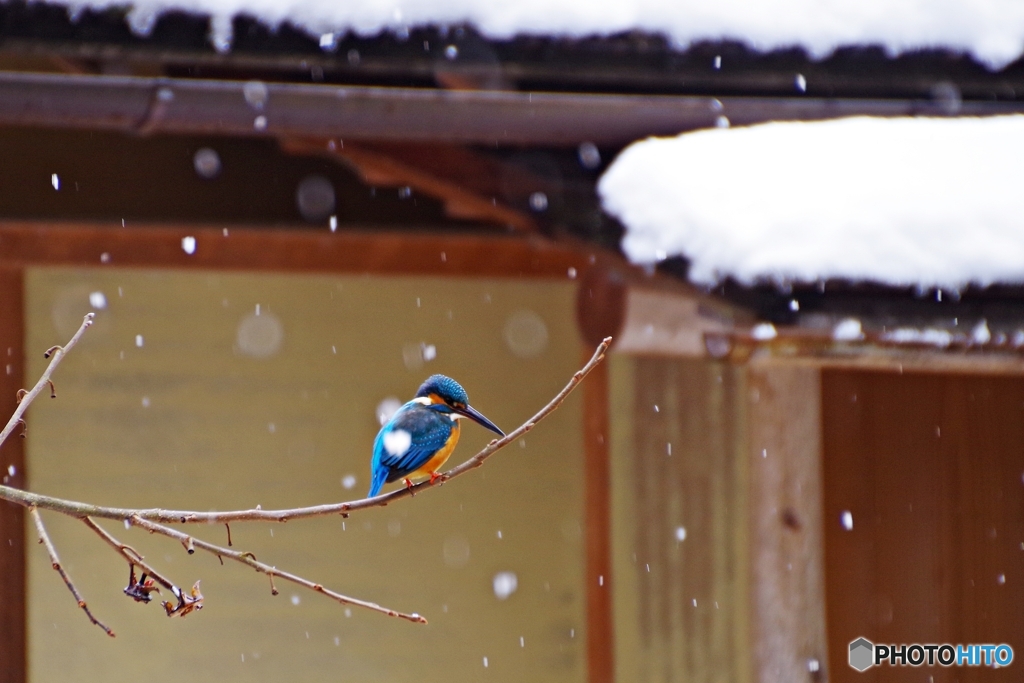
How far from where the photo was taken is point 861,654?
355cm

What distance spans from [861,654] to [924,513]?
0.57 meters

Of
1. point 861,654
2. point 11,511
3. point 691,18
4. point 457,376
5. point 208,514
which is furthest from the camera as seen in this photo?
point 457,376

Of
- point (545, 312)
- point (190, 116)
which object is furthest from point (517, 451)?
point (190, 116)

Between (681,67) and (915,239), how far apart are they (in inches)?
66.3

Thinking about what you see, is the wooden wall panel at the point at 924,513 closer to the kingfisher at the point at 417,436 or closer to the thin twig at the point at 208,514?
the kingfisher at the point at 417,436

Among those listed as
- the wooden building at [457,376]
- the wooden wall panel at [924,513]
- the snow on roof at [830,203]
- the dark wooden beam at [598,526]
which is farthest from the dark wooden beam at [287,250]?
the wooden wall panel at [924,513]

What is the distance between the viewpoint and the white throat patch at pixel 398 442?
1.63 m

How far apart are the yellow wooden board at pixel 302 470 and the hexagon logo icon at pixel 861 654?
4.22 feet

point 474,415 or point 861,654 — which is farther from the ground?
point 474,415

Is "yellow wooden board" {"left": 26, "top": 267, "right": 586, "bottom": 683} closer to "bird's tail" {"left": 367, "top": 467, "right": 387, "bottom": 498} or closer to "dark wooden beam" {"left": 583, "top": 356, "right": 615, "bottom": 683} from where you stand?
"dark wooden beam" {"left": 583, "top": 356, "right": 615, "bottom": 683}

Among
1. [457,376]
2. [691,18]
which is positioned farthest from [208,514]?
[691,18]

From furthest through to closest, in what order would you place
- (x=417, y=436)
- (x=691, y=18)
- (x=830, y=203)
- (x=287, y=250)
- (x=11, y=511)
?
1. (x=287, y=250)
2. (x=691, y=18)
3. (x=11, y=511)
4. (x=830, y=203)
5. (x=417, y=436)

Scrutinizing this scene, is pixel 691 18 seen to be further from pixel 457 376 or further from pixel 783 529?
pixel 783 529

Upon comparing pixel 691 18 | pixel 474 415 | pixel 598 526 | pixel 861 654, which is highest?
pixel 691 18
